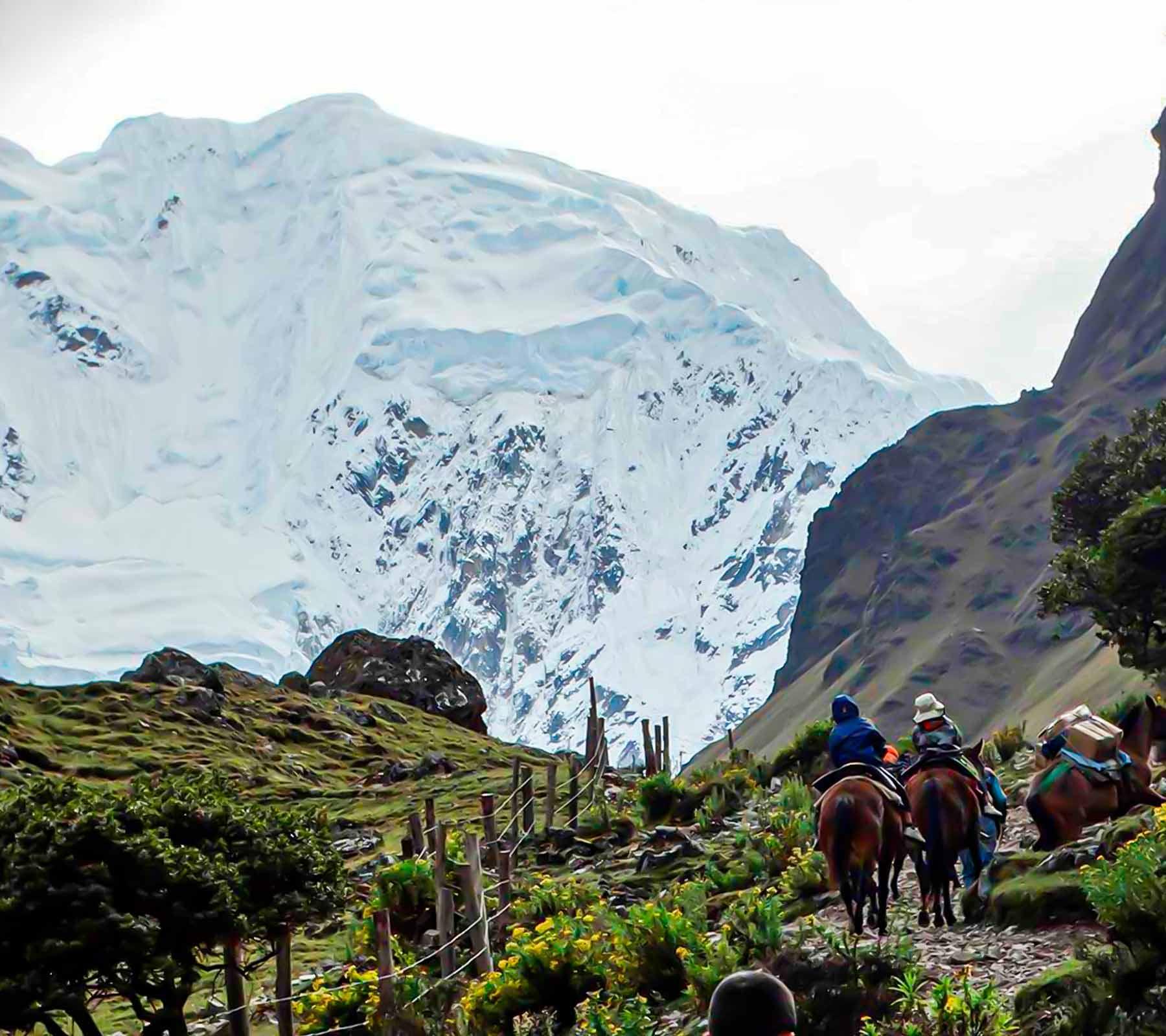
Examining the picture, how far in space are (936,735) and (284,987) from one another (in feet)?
30.5

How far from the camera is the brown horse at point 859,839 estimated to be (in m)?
17.1

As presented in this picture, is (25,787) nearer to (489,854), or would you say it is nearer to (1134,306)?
(489,854)

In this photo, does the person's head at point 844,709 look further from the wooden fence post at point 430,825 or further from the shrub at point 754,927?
the wooden fence post at point 430,825

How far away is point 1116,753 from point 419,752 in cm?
5019

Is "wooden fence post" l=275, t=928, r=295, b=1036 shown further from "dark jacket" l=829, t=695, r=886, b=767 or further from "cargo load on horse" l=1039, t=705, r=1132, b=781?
"cargo load on horse" l=1039, t=705, r=1132, b=781

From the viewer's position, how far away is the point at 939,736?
18.5 meters

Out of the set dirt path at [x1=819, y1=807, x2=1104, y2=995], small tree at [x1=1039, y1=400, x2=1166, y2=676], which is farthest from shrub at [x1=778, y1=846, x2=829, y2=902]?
small tree at [x1=1039, y1=400, x2=1166, y2=676]

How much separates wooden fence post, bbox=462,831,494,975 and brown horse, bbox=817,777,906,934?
5305 mm

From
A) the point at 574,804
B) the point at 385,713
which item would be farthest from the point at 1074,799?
the point at 385,713

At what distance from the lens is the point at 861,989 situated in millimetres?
15070

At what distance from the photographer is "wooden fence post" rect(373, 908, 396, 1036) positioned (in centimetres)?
1894

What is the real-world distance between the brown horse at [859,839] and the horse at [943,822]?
1.16 feet

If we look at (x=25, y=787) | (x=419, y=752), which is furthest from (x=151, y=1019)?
(x=419, y=752)

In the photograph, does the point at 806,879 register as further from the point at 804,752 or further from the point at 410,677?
the point at 410,677
